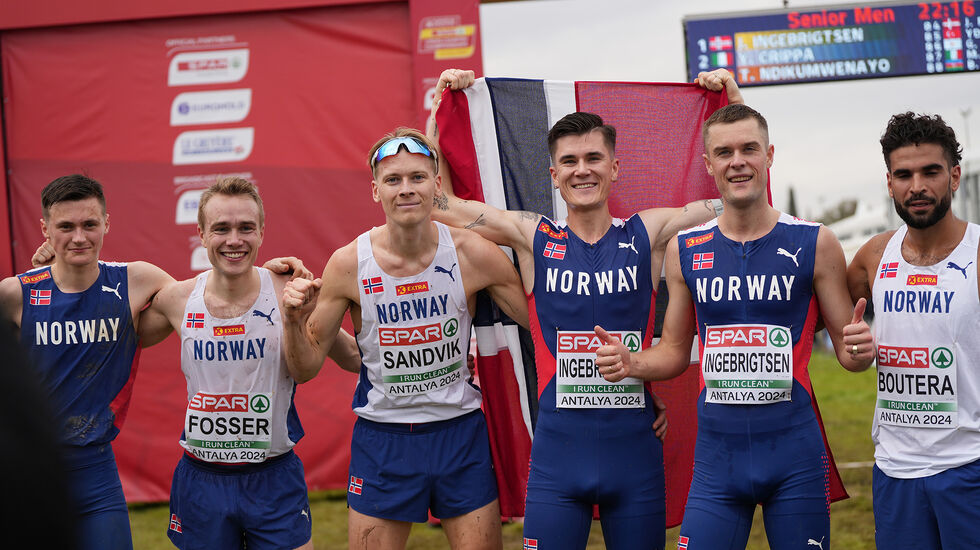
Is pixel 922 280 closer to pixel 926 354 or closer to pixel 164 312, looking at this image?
pixel 926 354

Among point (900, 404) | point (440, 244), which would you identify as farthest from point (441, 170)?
point (900, 404)

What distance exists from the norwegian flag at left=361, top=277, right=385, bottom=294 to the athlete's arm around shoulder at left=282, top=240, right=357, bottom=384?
0.20ft

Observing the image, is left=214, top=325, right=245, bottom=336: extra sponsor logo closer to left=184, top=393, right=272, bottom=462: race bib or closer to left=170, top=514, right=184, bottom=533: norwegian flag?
left=184, top=393, right=272, bottom=462: race bib

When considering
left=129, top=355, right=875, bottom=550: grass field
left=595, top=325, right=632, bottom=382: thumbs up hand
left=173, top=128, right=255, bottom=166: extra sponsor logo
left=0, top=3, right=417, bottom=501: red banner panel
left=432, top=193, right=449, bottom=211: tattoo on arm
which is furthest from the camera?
left=173, top=128, right=255, bottom=166: extra sponsor logo

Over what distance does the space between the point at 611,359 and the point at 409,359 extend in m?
0.97

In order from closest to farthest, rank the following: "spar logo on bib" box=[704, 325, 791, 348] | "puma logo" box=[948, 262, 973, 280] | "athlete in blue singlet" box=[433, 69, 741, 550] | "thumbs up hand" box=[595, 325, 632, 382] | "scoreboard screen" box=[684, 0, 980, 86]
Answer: "puma logo" box=[948, 262, 973, 280], "spar logo on bib" box=[704, 325, 791, 348], "thumbs up hand" box=[595, 325, 632, 382], "athlete in blue singlet" box=[433, 69, 741, 550], "scoreboard screen" box=[684, 0, 980, 86]

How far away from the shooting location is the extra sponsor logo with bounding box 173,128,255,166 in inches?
324

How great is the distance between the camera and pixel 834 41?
24.6ft

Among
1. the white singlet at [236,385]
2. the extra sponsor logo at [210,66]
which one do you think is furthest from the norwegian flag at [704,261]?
the extra sponsor logo at [210,66]

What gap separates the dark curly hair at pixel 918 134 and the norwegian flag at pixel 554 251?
1.50m

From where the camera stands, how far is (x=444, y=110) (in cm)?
500

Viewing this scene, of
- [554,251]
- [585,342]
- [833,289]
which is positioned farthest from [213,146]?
[833,289]

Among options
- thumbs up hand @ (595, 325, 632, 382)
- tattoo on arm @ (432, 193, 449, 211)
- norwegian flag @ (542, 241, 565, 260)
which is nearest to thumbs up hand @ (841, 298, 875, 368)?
thumbs up hand @ (595, 325, 632, 382)

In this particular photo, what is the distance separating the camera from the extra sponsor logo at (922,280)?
383 cm
